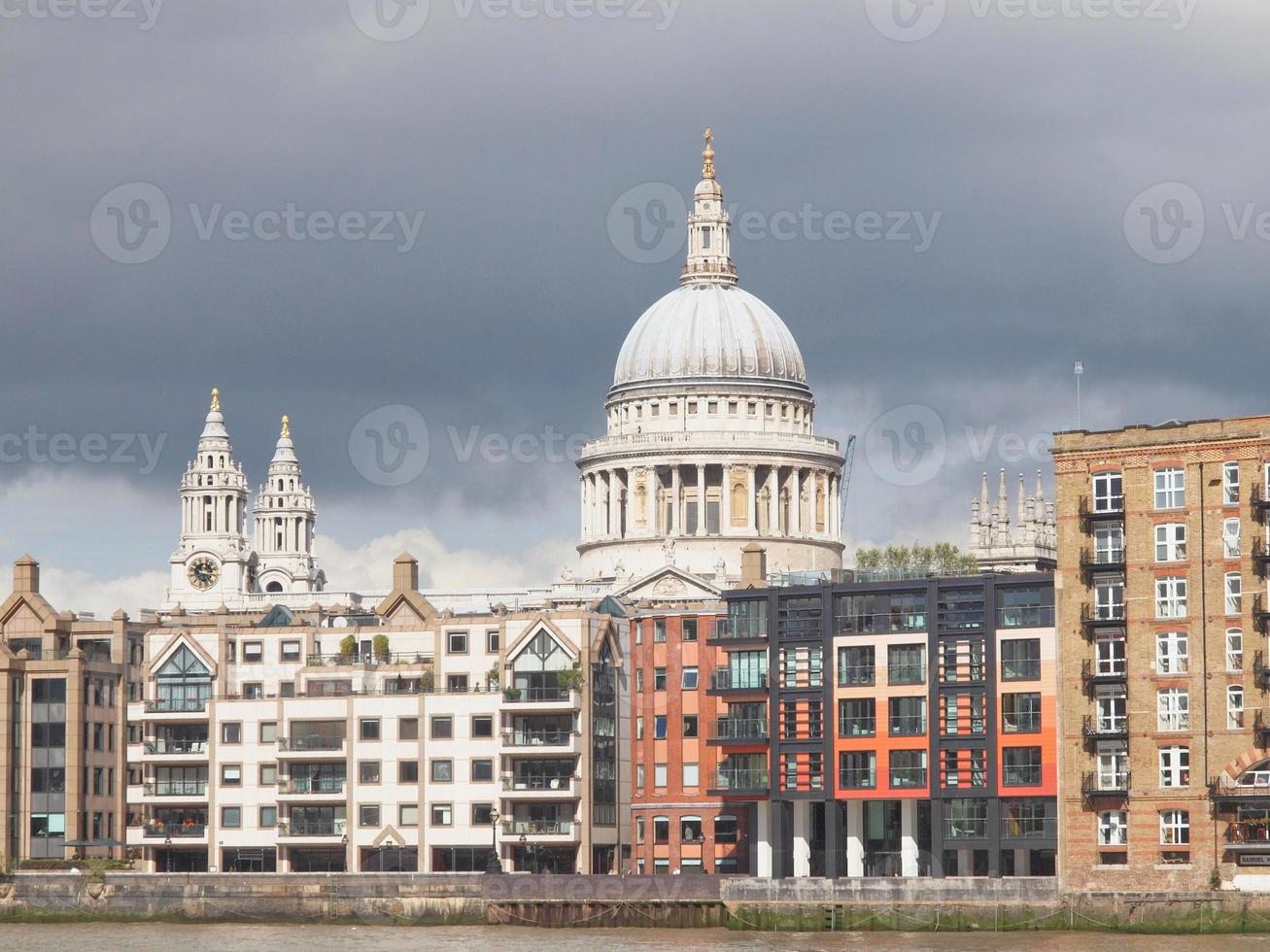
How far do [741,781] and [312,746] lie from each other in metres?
21.9

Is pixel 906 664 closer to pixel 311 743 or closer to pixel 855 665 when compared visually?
pixel 855 665

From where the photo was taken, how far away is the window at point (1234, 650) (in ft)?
440

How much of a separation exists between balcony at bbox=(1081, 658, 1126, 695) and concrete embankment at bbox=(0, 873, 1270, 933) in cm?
971

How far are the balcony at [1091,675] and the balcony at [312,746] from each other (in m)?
40.1

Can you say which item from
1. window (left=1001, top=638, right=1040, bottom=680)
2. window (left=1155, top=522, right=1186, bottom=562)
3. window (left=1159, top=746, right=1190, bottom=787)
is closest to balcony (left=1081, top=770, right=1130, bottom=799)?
window (left=1159, top=746, right=1190, bottom=787)

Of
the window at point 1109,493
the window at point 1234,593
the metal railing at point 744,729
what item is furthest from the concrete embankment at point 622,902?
the metal railing at point 744,729

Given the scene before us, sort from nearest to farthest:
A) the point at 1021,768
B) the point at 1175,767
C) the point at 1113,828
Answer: the point at 1175,767, the point at 1113,828, the point at 1021,768

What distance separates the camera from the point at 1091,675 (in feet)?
452

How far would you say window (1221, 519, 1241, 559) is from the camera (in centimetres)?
13500

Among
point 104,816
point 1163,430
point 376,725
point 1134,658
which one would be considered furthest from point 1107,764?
point 104,816

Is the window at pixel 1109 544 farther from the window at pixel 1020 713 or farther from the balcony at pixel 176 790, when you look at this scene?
the balcony at pixel 176 790

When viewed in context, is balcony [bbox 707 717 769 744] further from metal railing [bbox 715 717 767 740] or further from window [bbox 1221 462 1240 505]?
window [bbox 1221 462 1240 505]

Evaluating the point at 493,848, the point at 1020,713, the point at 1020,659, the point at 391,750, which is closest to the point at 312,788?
the point at 391,750

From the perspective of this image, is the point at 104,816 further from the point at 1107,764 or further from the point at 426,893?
the point at 1107,764
